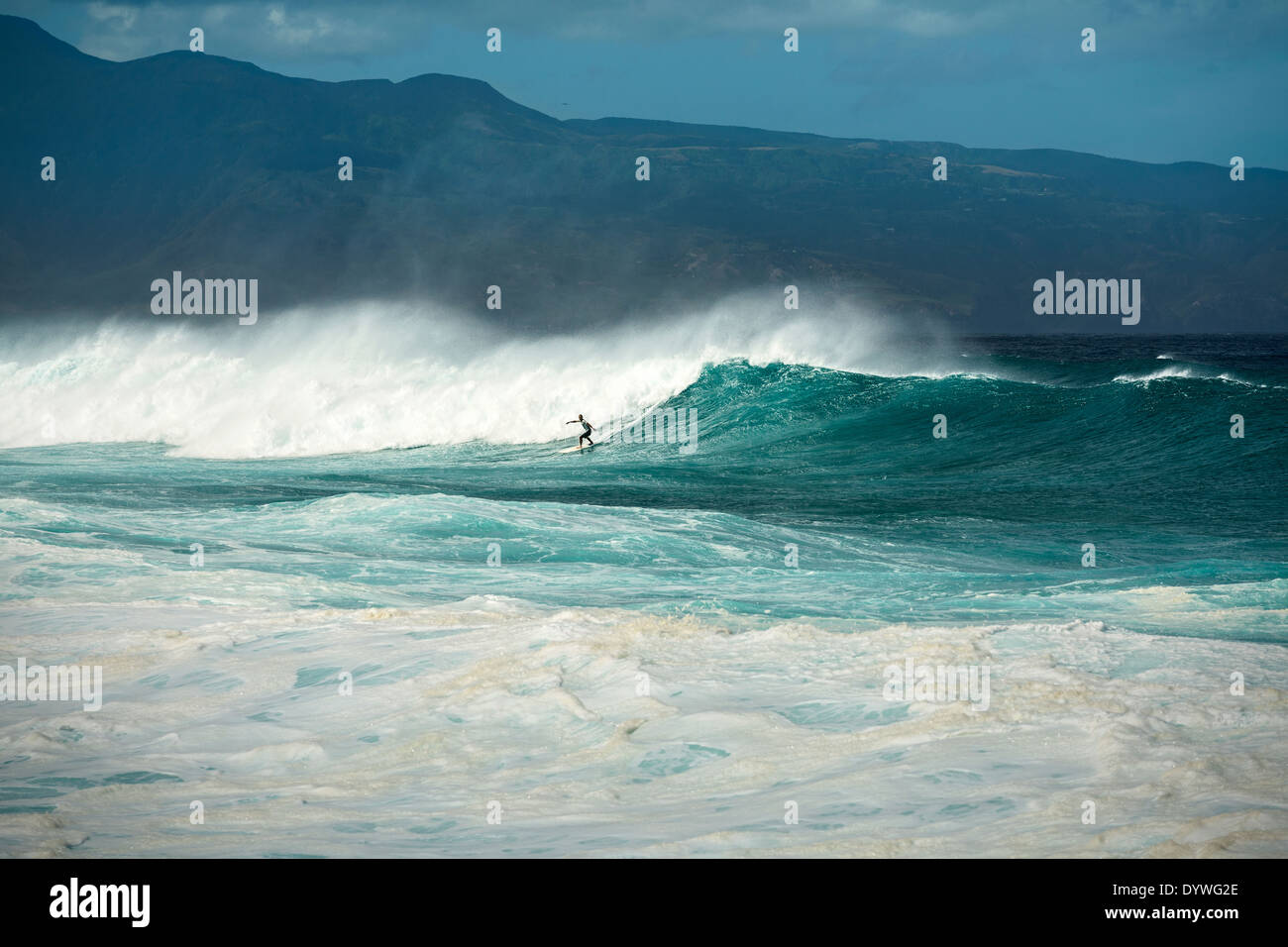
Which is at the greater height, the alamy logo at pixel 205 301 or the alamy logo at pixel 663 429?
the alamy logo at pixel 205 301

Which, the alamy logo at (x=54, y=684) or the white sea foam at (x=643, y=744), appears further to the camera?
the alamy logo at (x=54, y=684)

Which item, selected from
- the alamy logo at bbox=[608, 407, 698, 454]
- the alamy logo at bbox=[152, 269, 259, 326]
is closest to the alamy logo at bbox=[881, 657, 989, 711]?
the alamy logo at bbox=[152, 269, 259, 326]

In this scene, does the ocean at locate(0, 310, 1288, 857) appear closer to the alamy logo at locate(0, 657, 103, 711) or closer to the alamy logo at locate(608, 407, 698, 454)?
the alamy logo at locate(0, 657, 103, 711)

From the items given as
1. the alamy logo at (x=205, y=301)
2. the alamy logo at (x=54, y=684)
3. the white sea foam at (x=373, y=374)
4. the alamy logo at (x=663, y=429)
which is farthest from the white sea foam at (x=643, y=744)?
the white sea foam at (x=373, y=374)

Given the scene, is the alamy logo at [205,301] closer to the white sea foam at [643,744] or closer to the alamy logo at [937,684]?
the white sea foam at [643,744]
